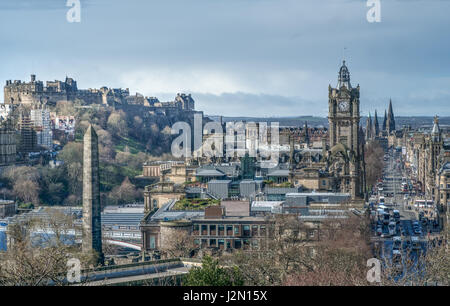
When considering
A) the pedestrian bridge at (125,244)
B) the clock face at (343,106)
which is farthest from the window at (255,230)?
the clock face at (343,106)

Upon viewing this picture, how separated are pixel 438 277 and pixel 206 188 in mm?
22961

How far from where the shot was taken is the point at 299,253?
105 ft

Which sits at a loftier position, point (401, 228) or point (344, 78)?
point (344, 78)

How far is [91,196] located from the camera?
115ft

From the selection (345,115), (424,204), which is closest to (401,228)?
(345,115)

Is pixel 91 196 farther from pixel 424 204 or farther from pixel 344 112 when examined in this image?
pixel 424 204

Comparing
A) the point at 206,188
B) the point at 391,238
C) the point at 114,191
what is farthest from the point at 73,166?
the point at 391,238

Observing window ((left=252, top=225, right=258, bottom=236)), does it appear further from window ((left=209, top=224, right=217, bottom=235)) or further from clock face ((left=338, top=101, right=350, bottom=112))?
clock face ((left=338, top=101, right=350, bottom=112))

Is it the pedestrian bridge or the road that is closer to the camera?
the road

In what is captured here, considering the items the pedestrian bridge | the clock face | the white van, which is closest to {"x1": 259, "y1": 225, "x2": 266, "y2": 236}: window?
the pedestrian bridge

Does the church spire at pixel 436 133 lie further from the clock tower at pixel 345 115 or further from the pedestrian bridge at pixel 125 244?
the pedestrian bridge at pixel 125 244

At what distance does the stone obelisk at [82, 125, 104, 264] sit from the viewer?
114 ft

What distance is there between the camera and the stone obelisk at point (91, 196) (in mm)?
34688
